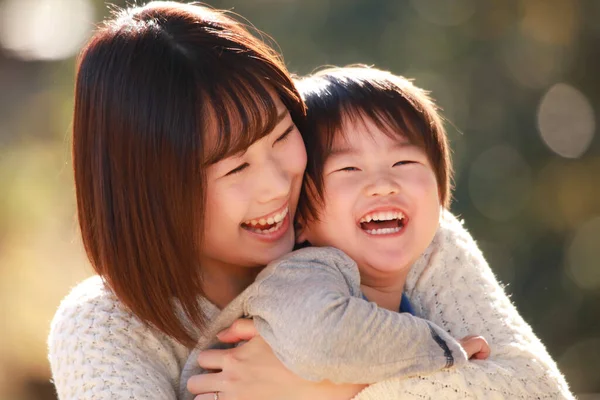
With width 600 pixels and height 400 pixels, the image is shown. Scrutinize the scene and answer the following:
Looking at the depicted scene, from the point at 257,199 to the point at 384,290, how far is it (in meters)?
0.47

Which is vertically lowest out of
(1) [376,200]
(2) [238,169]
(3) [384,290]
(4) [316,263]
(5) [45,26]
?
(3) [384,290]

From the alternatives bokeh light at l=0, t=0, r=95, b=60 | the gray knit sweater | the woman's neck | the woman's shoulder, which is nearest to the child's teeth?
the gray knit sweater

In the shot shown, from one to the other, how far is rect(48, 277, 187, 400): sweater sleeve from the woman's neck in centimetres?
17

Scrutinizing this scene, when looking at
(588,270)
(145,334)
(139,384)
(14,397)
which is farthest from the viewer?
(588,270)

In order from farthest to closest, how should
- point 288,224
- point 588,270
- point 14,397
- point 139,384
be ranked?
point 588,270 → point 14,397 → point 288,224 → point 139,384

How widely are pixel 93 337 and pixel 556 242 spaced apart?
171 inches

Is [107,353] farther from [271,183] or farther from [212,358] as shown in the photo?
[271,183]

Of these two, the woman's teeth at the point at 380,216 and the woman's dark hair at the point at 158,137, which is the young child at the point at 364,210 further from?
the woman's dark hair at the point at 158,137

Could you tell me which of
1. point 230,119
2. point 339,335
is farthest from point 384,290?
point 230,119

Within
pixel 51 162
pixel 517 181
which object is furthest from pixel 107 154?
pixel 517 181

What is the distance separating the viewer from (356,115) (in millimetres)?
2039

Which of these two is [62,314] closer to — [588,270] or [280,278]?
[280,278]

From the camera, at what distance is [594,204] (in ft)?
18.2

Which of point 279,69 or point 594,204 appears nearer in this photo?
point 279,69
